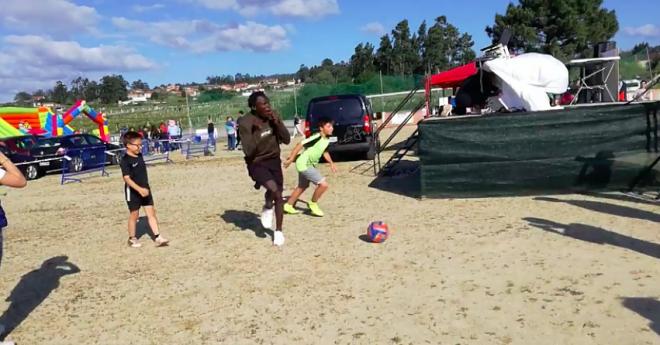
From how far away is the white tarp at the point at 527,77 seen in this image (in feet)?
29.7

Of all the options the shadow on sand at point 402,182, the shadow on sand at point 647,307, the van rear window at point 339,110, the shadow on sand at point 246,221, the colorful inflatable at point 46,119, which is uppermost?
the colorful inflatable at point 46,119

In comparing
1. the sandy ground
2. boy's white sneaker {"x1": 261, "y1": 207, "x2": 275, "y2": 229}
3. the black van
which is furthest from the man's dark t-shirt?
the black van

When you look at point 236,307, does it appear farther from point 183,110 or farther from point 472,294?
point 183,110

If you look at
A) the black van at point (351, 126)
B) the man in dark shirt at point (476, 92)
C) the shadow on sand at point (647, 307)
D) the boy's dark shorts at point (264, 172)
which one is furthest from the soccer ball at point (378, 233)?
the black van at point (351, 126)

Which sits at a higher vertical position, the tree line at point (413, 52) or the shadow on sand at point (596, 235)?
the tree line at point (413, 52)

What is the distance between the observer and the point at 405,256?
20.1 ft

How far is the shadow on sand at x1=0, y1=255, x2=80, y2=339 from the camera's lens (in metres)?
5.07

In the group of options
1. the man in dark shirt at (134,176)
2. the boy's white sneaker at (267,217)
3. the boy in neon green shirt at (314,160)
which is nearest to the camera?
the man in dark shirt at (134,176)

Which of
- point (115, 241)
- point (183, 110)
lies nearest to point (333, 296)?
point (115, 241)

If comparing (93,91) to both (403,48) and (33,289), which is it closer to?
(403,48)

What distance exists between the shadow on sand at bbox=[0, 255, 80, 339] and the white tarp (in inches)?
273

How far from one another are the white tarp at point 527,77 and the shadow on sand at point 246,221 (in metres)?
4.57

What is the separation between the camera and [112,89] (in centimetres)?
10025

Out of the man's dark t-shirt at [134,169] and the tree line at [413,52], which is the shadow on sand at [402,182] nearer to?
the man's dark t-shirt at [134,169]
